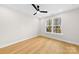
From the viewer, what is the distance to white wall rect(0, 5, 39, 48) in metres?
3.55

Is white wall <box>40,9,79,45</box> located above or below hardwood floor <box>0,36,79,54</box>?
above

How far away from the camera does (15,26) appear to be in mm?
4289

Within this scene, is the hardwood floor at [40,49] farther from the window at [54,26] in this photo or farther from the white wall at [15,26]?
the window at [54,26]

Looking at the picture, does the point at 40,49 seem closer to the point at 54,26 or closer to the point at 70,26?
the point at 54,26

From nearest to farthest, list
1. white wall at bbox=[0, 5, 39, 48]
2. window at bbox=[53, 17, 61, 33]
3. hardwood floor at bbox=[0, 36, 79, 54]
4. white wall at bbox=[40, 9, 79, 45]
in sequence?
hardwood floor at bbox=[0, 36, 79, 54] < white wall at bbox=[0, 5, 39, 48] < white wall at bbox=[40, 9, 79, 45] < window at bbox=[53, 17, 61, 33]

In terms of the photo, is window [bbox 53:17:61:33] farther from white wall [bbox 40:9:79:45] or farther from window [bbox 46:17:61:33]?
white wall [bbox 40:9:79:45]

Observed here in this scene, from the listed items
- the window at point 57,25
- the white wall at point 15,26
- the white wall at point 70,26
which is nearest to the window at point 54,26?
the window at point 57,25

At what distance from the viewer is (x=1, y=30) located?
345 cm

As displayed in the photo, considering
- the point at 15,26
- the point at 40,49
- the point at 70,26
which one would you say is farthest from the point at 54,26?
the point at 15,26

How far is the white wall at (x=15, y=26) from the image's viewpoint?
355 cm

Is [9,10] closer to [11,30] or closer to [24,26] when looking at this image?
[11,30]

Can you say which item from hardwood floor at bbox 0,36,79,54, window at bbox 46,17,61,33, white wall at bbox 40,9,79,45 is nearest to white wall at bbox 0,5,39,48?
hardwood floor at bbox 0,36,79,54

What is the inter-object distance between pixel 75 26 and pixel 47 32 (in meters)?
1.86
